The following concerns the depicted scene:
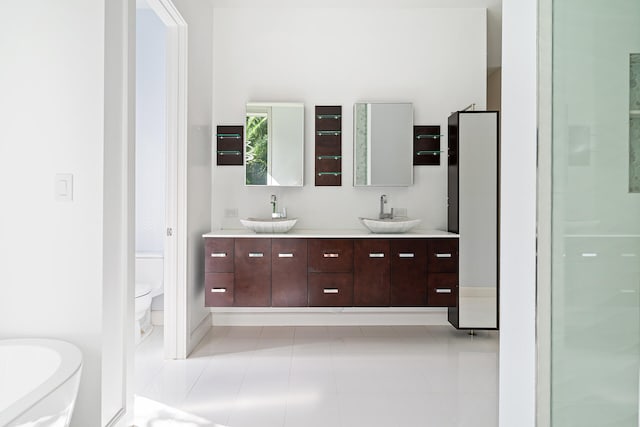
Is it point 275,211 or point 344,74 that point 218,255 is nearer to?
point 275,211

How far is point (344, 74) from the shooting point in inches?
171

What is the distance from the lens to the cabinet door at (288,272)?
3777mm

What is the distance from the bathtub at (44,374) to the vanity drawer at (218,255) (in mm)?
1891

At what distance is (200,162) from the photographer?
3.87 meters

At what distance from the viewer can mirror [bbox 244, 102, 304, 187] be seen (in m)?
4.22

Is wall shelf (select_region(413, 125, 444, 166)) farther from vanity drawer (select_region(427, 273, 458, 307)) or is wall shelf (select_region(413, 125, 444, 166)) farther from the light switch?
the light switch

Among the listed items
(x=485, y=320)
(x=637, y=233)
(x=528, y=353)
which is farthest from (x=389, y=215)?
(x=637, y=233)

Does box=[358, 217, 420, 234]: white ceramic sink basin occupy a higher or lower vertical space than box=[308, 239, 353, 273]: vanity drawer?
higher

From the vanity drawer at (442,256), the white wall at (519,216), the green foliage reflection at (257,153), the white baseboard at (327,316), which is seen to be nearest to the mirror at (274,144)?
the green foliage reflection at (257,153)

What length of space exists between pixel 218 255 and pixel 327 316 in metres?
1.19

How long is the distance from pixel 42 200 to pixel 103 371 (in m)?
0.73

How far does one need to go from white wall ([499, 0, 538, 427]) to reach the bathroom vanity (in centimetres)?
221

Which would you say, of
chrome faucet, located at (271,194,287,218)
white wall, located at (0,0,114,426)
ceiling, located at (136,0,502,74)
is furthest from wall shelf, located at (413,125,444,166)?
white wall, located at (0,0,114,426)

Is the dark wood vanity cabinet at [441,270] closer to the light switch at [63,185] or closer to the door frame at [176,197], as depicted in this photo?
the door frame at [176,197]
